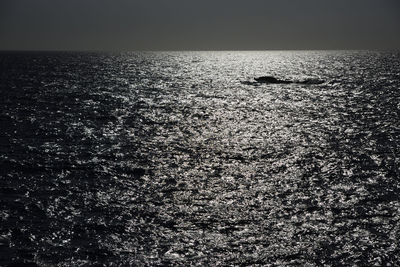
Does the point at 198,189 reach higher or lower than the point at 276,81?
lower

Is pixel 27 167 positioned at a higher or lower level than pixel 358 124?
lower

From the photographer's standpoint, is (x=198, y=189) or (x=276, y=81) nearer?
(x=198, y=189)

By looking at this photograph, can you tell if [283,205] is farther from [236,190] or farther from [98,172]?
[98,172]

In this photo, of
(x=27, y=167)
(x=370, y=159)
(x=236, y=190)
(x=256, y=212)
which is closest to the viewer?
(x=256, y=212)

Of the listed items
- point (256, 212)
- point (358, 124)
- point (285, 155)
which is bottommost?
point (256, 212)

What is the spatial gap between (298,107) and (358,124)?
68.7ft

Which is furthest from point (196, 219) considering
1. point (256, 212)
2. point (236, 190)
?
point (236, 190)

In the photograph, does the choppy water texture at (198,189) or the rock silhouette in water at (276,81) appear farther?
the rock silhouette in water at (276,81)

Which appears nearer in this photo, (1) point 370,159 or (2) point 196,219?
(2) point 196,219

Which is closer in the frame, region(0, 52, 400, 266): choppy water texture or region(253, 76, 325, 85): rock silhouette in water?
region(0, 52, 400, 266): choppy water texture

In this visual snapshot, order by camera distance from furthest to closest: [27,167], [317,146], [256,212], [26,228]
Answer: [317,146] < [27,167] < [256,212] < [26,228]

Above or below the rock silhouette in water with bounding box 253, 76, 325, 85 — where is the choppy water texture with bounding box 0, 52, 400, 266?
below

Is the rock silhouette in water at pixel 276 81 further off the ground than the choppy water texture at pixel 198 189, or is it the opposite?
the rock silhouette in water at pixel 276 81

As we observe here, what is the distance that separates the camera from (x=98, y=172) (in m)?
38.2
